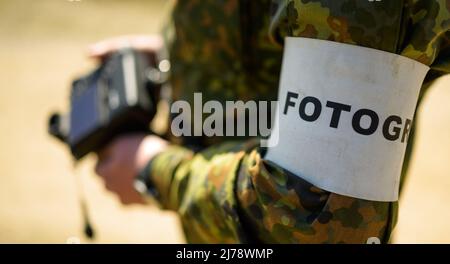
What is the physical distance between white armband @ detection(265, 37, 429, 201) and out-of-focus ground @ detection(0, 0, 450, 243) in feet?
2.69

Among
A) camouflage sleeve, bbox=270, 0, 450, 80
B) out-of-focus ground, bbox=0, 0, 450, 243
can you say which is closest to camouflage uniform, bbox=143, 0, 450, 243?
camouflage sleeve, bbox=270, 0, 450, 80

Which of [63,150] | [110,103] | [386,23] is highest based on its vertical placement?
[386,23]

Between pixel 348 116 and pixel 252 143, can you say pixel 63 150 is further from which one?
pixel 348 116

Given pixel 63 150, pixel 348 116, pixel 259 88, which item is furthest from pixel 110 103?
pixel 63 150

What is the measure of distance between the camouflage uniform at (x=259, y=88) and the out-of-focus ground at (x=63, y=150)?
668 mm

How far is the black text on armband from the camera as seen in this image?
691 millimetres

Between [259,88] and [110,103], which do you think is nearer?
[259,88]

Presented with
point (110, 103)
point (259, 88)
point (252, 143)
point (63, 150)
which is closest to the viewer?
point (252, 143)

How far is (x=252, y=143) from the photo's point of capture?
86cm

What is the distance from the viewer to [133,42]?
138 cm

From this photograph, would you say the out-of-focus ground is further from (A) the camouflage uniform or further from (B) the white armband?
(B) the white armband

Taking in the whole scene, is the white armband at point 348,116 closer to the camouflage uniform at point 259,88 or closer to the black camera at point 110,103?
the camouflage uniform at point 259,88

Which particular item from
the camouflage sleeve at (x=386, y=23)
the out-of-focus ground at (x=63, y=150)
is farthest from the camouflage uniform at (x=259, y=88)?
the out-of-focus ground at (x=63, y=150)

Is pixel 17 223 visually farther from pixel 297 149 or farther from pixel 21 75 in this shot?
pixel 297 149
